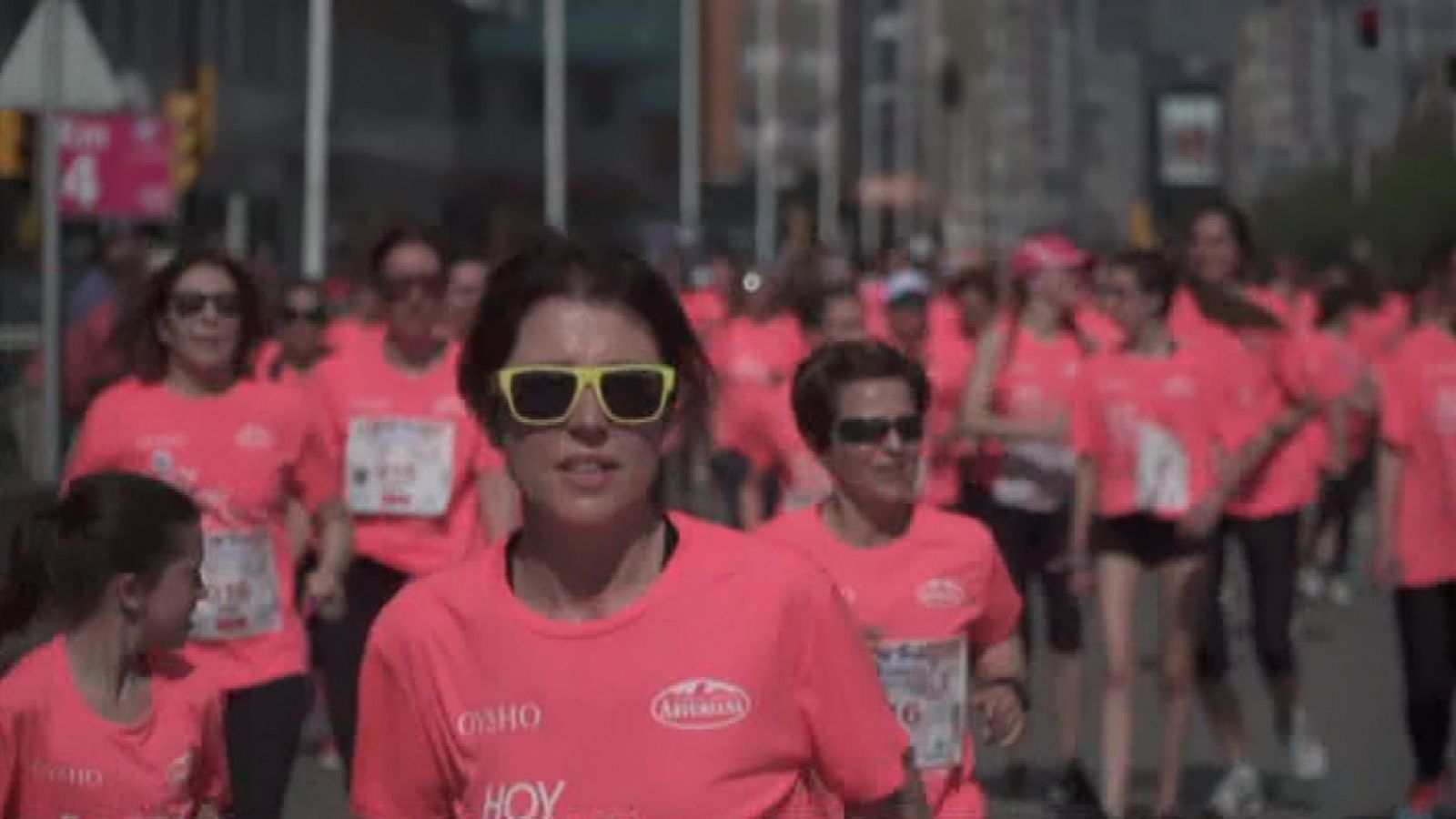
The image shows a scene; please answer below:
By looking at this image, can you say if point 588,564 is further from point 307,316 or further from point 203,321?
point 307,316

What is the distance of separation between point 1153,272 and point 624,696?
24.9 feet

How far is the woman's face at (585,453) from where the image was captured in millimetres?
4156

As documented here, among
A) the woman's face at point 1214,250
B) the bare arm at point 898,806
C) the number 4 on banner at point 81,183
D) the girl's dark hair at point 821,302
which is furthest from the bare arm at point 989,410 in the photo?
the number 4 on banner at point 81,183

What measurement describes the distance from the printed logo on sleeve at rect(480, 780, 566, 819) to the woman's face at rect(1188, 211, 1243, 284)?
828 cm

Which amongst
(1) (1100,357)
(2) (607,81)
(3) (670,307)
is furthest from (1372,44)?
(2) (607,81)

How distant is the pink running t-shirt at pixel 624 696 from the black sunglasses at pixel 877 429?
3.15 m

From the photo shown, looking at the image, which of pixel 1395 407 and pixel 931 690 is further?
pixel 1395 407

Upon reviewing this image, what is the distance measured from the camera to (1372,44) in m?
34.4

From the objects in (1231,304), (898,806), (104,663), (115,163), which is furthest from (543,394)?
(115,163)

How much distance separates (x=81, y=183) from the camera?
75.1 feet

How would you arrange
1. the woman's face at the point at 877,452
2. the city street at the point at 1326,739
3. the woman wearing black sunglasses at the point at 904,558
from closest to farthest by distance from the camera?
the woman wearing black sunglasses at the point at 904,558 → the woman's face at the point at 877,452 → the city street at the point at 1326,739

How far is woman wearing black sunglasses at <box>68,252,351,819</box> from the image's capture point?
27.2ft

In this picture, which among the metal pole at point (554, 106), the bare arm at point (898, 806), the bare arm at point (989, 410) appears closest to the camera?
the bare arm at point (898, 806)

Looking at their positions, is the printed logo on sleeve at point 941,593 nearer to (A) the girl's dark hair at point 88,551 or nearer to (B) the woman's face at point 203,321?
(A) the girl's dark hair at point 88,551
